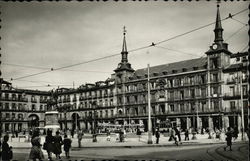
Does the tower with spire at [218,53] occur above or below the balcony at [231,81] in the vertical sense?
above

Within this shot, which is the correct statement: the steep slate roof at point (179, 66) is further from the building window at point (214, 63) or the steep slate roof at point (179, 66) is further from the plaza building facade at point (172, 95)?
the building window at point (214, 63)

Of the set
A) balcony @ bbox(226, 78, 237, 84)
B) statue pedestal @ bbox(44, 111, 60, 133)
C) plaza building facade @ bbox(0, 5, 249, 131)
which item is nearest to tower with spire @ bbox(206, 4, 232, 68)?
plaza building facade @ bbox(0, 5, 249, 131)

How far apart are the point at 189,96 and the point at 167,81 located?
584 centimetres

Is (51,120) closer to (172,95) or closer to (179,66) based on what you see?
(172,95)

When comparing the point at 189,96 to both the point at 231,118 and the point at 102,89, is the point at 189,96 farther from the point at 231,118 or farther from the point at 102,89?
the point at 102,89

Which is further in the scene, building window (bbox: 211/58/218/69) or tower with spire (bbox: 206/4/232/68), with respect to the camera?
building window (bbox: 211/58/218/69)

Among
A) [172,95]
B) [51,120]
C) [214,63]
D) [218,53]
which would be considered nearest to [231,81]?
[214,63]

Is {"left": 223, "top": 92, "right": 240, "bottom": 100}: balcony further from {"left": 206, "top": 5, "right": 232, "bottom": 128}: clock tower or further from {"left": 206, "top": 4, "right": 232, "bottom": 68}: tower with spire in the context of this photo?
{"left": 206, "top": 4, "right": 232, "bottom": 68}: tower with spire

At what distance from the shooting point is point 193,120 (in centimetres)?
5484

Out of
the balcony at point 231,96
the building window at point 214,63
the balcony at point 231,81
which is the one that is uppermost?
the building window at point 214,63

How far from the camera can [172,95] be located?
6034 cm

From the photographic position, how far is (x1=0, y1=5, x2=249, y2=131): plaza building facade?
52219mm

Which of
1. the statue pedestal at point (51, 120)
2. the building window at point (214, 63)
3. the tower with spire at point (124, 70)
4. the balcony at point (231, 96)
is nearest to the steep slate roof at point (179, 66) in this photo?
the tower with spire at point (124, 70)

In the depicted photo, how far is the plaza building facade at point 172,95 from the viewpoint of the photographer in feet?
171
